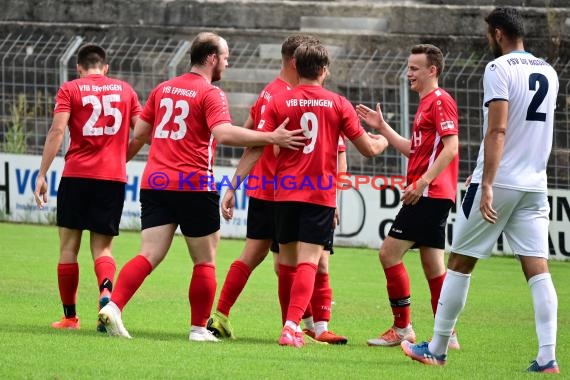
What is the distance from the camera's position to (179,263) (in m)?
16.0

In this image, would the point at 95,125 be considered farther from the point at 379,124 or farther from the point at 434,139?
the point at 434,139

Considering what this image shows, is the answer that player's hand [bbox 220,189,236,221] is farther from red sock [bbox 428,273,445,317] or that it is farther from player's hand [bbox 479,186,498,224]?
player's hand [bbox 479,186,498,224]

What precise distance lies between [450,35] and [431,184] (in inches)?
487

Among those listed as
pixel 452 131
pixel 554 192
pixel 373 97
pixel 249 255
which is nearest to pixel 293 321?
pixel 249 255

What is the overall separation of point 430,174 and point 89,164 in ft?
8.88

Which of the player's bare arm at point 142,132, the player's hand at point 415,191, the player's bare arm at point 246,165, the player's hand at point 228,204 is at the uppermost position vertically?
the player's bare arm at point 142,132

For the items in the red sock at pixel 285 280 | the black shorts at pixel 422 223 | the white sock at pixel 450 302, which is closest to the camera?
the white sock at pixel 450 302

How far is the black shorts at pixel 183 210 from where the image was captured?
373 inches

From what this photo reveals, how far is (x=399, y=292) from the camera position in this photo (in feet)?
33.1

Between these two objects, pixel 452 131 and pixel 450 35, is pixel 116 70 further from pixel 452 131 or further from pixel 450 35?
pixel 452 131

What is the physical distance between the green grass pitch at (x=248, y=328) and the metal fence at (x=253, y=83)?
2.66m

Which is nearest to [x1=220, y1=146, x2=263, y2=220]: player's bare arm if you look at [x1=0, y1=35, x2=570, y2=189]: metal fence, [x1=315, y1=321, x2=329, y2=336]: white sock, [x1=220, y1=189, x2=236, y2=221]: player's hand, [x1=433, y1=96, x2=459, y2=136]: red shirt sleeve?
[x1=220, y1=189, x2=236, y2=221]: player's hand

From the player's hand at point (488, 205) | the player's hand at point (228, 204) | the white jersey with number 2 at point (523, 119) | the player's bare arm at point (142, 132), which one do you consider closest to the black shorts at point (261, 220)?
the player's hand at point (228, 204)

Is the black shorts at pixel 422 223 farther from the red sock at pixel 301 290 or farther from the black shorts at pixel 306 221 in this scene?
the red sock at pixel 301 290
